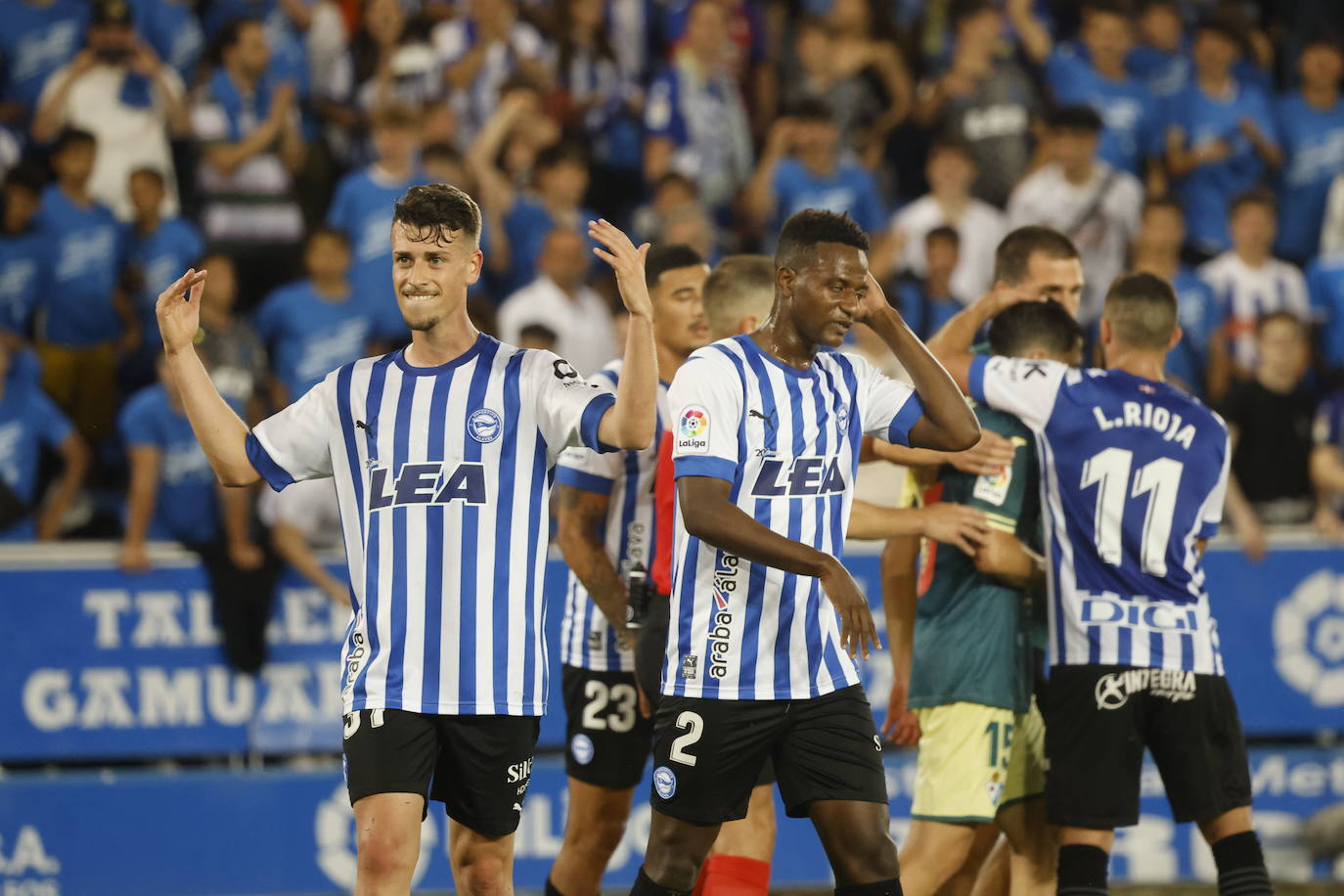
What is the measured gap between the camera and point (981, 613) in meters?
6.34

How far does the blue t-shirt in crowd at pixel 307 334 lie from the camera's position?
1071 centimetres

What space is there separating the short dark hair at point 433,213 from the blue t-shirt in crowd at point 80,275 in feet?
20.6

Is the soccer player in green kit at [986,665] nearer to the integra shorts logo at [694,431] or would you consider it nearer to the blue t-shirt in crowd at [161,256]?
the integra shorts logo at [694,431]

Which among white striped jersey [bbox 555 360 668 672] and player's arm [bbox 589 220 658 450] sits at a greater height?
player's arm [bbox 589 220 658 450]

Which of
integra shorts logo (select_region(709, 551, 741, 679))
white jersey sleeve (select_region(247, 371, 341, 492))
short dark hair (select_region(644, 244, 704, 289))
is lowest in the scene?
integra shorts logo (select_region(709, 551, 741, 679))

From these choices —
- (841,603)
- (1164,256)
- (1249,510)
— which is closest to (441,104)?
(1164,256)

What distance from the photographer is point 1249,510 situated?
9398 mm

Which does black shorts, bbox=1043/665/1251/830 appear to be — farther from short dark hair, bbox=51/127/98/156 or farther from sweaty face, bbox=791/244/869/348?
short dark hair, bbox=51/127/98/156

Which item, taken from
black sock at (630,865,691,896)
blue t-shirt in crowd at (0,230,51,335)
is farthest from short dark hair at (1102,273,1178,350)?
blue t-shirt in crowd at (0,230,51,335)

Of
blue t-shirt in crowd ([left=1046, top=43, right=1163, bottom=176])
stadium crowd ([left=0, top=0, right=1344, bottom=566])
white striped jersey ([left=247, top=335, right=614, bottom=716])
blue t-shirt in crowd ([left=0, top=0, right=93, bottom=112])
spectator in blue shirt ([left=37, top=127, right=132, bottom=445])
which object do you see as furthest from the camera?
blue t-shirt in crowd ([left=1046, top=43, right=1163, bottom=176])

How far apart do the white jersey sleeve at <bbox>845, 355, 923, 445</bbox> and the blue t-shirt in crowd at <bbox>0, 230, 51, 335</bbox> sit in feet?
23.5

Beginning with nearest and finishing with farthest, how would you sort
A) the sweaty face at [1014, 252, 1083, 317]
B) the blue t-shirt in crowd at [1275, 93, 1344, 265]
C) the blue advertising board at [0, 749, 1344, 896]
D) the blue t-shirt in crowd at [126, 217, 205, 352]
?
the sweaty face at [1014, 252, 1083, 317] < the blue advertising board at [0, 749, 1344, 896] < the blue t-shirt in crowd at [126, 217, 205, 352] < the blue t-shirt in crowd at [1275, 93, 1344, 265]

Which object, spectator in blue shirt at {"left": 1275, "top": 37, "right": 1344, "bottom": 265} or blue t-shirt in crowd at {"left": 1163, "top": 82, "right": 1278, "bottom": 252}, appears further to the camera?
spectator in blue shirt at {"left": 1275, "top": 37, "right": 1344, "bottom": 265}

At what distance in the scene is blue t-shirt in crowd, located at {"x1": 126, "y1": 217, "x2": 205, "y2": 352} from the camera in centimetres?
1107
